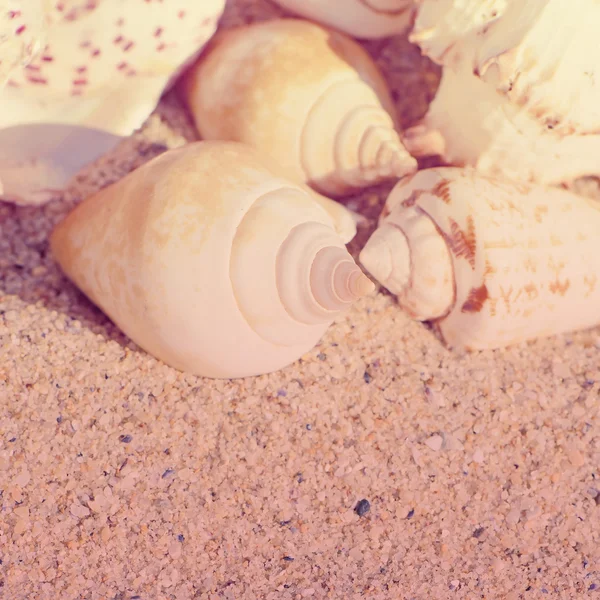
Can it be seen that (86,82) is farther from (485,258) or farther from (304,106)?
(485,258)

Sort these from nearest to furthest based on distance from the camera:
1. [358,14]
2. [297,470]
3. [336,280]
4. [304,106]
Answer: [336,280]
[297,470]
[304,106]
[358,14]

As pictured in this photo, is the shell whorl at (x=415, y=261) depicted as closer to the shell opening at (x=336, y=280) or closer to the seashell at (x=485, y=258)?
the seashell at (x=485, y=258)

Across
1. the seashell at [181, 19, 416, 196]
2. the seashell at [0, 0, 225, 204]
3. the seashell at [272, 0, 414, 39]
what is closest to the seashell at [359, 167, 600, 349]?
the seashell at [181, 19, 416, 196]

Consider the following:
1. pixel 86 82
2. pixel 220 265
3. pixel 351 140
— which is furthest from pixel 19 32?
pixel 351 140

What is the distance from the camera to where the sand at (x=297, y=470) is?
1.15m

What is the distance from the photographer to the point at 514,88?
1228 millimetres

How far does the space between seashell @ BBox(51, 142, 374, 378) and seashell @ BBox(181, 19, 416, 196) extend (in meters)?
0.23

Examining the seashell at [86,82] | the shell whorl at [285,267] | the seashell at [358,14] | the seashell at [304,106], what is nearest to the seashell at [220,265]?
the shell whorl at [285,267]

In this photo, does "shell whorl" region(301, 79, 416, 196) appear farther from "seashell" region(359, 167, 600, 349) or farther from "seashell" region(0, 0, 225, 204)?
"seashell" region(0, 0, 225, 204)

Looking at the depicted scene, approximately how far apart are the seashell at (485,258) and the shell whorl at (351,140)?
0.10 meters

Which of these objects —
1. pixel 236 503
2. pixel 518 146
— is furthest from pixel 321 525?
pixel 518 146

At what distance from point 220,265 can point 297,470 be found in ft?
1.30

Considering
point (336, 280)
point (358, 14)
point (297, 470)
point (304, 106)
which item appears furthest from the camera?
Result: point (358, 14)

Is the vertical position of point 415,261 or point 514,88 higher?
point 514,88
